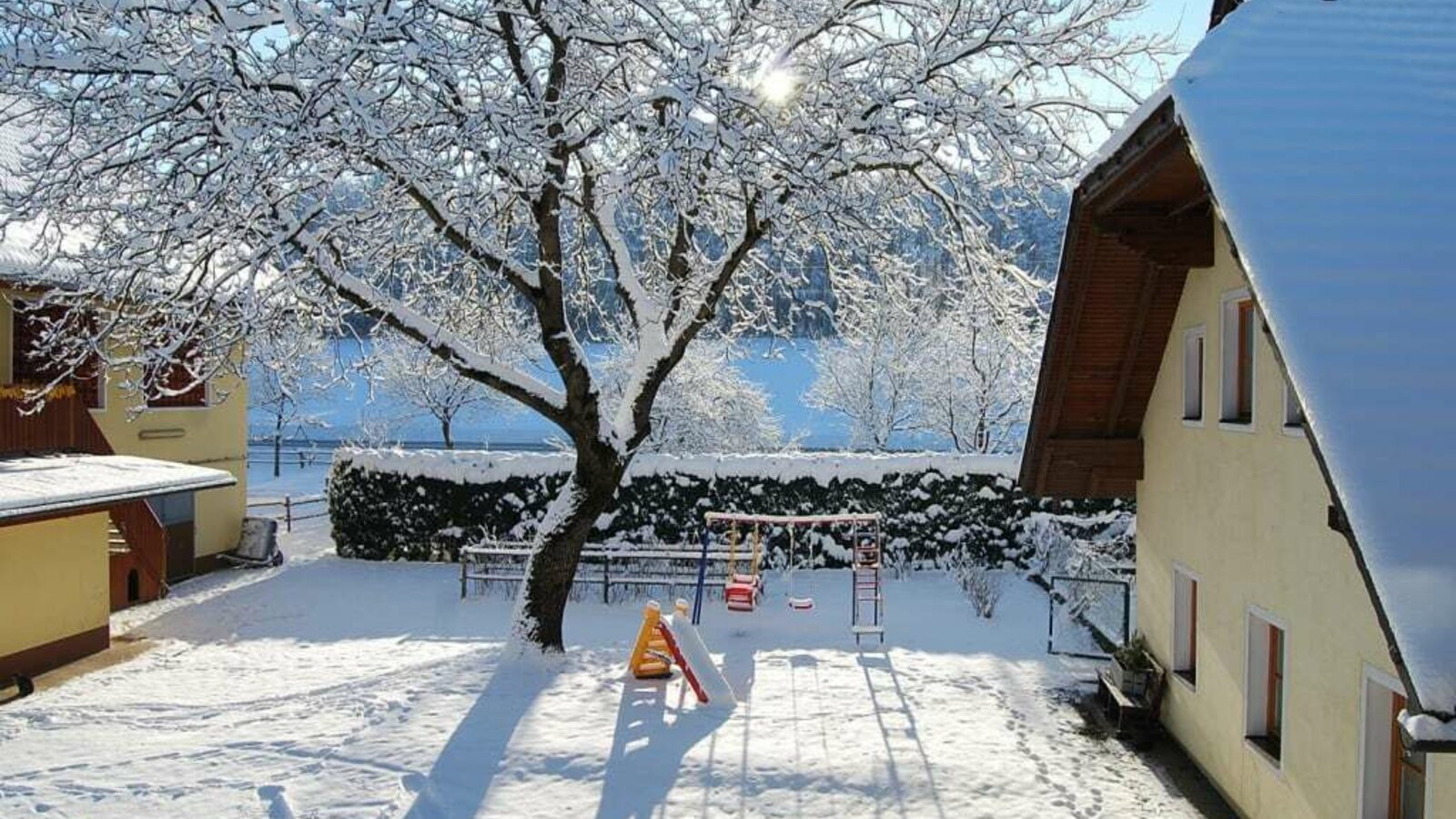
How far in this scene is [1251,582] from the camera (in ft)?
25.5

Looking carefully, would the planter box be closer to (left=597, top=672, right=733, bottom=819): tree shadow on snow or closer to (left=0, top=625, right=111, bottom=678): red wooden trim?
(left=597, top=672, right=733, bottom=819): tree shadow on snow

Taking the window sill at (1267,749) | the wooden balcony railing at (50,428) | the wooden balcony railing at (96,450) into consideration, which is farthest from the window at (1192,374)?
the wooden balcony railing at (50,428)

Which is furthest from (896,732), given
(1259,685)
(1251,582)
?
(1251,582)

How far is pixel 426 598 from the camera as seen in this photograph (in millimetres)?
16797

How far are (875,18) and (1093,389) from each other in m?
4.85

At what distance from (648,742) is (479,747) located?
1508 millimetres

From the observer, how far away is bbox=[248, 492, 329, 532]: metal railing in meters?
24.7

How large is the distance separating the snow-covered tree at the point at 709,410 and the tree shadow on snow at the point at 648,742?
16.9m

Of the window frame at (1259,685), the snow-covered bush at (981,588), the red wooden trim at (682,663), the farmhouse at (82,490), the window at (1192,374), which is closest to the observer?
the window frame at (1259,685)

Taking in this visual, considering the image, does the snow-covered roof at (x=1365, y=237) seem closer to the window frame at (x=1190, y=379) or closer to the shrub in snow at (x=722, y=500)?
the window frame at (x=1190, y=379)

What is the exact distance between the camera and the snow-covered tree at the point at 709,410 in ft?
98.3

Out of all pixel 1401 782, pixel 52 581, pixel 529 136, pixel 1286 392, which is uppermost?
pixel 529 136

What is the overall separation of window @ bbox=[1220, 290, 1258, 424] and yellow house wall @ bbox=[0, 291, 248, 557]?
53.0 feet

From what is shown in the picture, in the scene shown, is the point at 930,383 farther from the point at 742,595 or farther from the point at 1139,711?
the point at 1139,711
